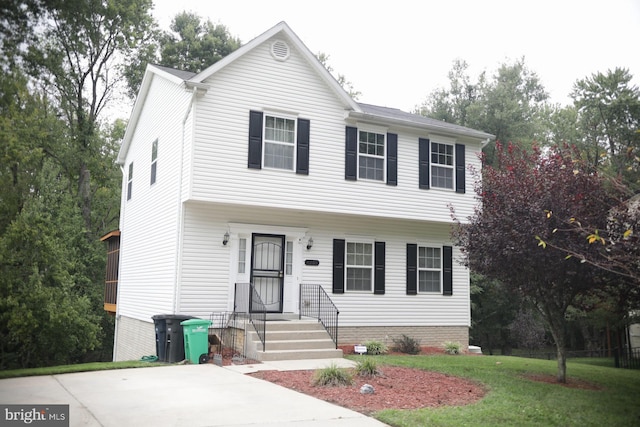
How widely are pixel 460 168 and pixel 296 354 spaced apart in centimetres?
835

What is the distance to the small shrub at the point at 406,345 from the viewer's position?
15.6 metres

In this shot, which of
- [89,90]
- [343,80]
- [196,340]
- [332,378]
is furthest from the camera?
[343,80]

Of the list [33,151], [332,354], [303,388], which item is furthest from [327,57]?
[303,388]

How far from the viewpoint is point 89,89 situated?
28.2 meters

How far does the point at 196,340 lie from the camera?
12.1 m

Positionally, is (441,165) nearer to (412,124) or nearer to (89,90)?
(412,124)

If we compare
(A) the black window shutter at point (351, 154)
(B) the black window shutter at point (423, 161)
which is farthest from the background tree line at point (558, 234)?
(A) the black window shutter at point (351, 154)

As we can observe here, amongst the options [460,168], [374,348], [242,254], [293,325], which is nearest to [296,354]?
[293,325]

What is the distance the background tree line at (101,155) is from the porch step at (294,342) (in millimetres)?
4139

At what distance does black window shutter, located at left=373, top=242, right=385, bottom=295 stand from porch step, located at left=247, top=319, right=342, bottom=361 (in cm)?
313

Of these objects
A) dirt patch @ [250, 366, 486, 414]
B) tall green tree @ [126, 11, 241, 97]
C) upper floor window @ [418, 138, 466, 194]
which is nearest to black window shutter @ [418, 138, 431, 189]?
upper floor window @ [418, 138, 466, 194]

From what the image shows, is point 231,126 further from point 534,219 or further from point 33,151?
point 33,151

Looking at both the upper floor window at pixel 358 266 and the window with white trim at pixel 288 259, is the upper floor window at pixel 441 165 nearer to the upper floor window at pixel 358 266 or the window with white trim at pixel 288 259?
the upper floor window at pixel 358 266

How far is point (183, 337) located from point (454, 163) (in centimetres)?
960
